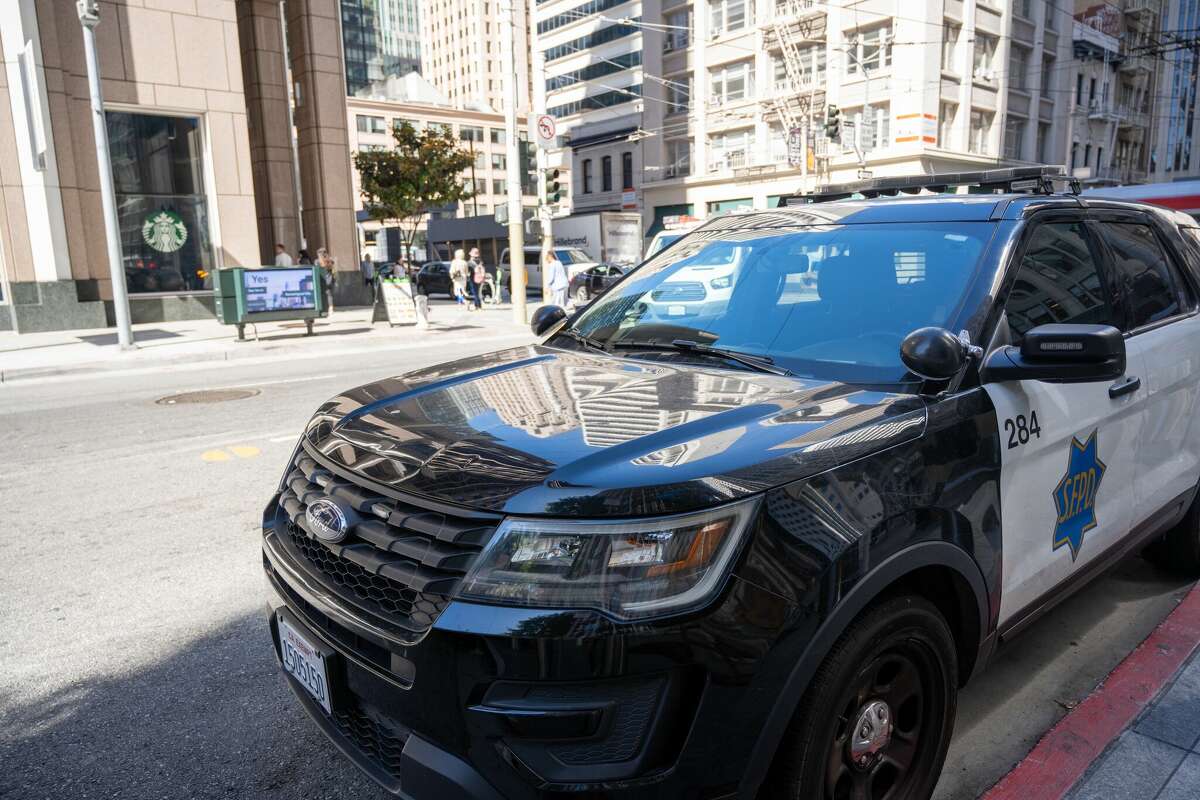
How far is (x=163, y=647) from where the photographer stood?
11.5ft

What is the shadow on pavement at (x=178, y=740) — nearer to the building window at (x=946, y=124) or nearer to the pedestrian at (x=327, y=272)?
the pedestrian at (x=327, y=272)

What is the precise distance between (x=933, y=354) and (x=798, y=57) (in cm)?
4326

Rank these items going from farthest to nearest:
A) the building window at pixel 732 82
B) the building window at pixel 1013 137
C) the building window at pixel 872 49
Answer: the building window at pixel 732 82, the building window at pixel 1013 137, the building window at pixel 872 49

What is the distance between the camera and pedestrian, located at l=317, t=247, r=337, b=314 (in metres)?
17.3

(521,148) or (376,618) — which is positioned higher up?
(521,148)

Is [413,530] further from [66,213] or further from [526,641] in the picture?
[66,213]

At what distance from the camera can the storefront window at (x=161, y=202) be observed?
63.1 feet

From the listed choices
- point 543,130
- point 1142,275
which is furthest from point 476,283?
point 1142,275

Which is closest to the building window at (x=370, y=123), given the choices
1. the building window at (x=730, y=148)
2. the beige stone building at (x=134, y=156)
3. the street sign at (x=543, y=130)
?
the building window at (x=730, y=148)

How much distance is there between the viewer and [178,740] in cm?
285

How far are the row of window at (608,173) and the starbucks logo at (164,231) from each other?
1438 inches

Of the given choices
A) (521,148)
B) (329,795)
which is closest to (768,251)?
(329,795)

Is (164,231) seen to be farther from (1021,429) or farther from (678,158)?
(678,158)

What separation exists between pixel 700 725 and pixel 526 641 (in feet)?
1.29
